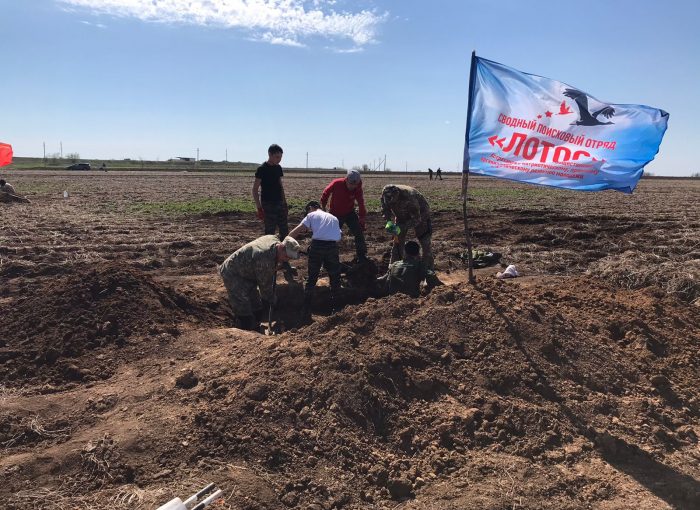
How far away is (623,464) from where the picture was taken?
352cm

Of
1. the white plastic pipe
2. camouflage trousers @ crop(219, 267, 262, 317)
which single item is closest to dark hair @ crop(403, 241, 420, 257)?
camouflage trousers @ crop(219, 267, 262, 317)

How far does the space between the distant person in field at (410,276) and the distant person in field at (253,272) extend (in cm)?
134

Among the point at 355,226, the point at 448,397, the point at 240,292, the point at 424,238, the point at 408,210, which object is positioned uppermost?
the point at 408,210

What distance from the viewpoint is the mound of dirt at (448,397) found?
3.36 meters

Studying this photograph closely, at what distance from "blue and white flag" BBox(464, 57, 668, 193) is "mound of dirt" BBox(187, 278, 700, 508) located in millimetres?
1269

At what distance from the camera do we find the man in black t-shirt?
23.8 feet

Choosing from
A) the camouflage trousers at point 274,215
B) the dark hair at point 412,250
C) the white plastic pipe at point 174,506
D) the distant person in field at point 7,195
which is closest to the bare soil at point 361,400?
→ the white plastic pipe at point 174,506

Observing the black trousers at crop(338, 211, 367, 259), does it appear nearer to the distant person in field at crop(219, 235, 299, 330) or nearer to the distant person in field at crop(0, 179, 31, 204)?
the distant person in field at crop(219, 235, 299, 330)

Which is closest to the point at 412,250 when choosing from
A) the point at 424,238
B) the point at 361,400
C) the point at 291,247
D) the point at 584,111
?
the point at 424,238

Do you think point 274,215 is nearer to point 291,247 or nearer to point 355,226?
point 355,226

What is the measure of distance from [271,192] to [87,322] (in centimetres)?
305

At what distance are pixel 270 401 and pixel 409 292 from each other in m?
2.89

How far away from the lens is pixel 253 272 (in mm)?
6047

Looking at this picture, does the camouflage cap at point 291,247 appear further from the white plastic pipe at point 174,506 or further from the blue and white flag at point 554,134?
the white plastic pipe at point 174,506
